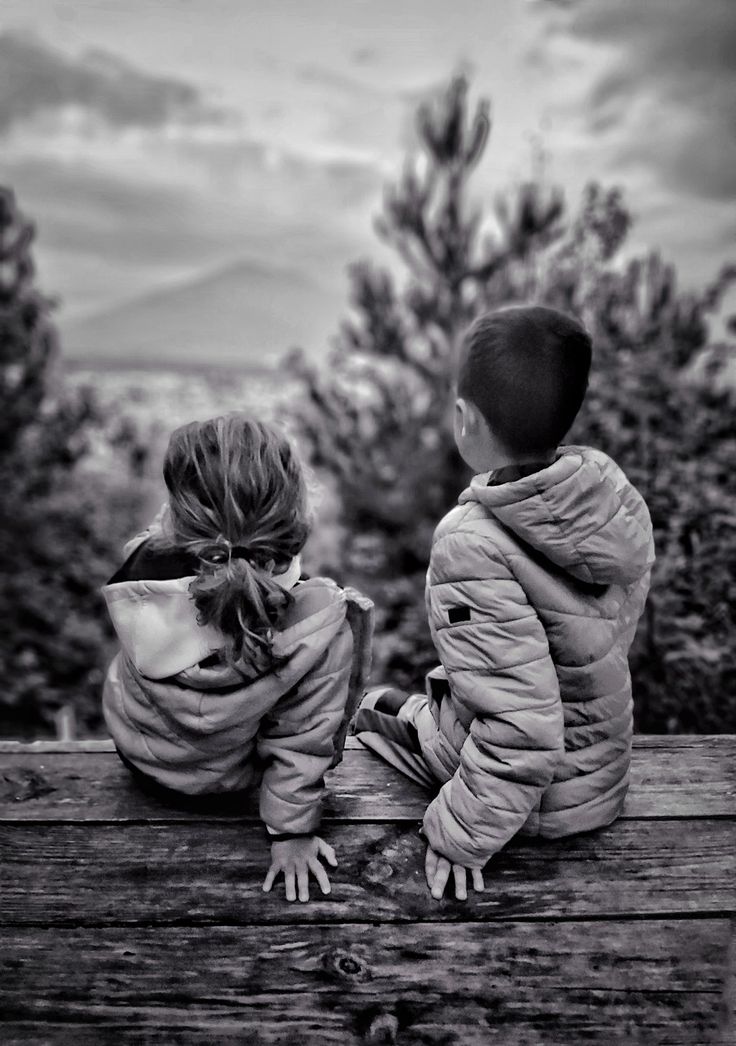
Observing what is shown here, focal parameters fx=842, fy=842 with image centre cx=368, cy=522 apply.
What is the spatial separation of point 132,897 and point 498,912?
62 cm

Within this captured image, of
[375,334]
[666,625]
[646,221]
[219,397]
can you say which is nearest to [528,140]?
[646,221]

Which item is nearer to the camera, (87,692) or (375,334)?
(87,692)

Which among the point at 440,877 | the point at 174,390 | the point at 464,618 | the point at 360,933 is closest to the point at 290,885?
the point at 360,933

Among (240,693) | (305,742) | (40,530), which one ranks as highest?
(240,693)

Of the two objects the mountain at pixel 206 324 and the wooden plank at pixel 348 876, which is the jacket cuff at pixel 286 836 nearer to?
the wooden plank at pixel 348 876

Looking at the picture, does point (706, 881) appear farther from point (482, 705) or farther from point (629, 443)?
point (629, 443)

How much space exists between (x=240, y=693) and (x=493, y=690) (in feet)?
1.46

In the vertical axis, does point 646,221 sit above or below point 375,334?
above

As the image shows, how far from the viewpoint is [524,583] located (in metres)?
1.39

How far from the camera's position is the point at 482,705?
1386 millimetres

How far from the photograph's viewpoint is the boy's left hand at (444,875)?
1.43 m

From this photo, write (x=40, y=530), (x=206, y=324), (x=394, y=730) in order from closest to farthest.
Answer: (x=394, y=730)
(x=40, y=530)
(x=206, y=324)

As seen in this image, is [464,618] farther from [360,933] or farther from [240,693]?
[360,933]

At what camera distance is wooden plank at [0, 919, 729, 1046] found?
1208mm
